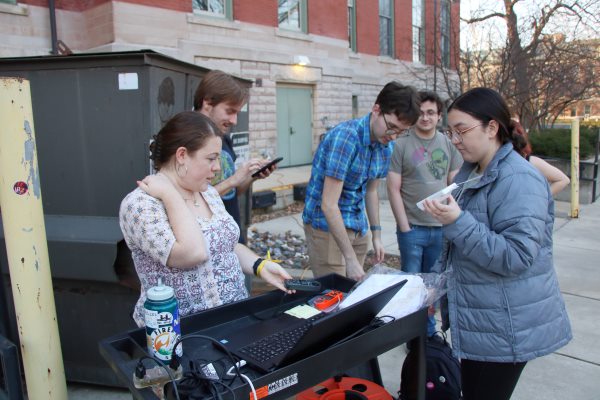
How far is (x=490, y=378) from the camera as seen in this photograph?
1.96 m

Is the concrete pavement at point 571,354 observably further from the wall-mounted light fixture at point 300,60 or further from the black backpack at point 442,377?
the wall-mounted light fixture at point 300,60

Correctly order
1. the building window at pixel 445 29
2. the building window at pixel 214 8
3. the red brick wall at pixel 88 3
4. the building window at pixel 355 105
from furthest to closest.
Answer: the building window at pixel 445 29, the building window at pixel 355 105, the building window at pixel 214 8, the red brick wall at pixel 88 3

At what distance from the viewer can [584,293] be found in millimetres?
4785

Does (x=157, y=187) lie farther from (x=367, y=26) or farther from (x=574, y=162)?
A: (x=367, y=26)

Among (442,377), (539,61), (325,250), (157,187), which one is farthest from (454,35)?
(157,187)

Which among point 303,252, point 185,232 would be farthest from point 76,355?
point 303,252

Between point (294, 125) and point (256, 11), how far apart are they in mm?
2957

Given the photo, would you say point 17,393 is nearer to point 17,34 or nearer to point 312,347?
point 312,347

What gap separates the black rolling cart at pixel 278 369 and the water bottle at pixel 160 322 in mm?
75

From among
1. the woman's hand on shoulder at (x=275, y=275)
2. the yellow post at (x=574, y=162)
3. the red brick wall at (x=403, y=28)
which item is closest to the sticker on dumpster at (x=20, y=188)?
the woman's hand on shoulder at (x=275, y=275)

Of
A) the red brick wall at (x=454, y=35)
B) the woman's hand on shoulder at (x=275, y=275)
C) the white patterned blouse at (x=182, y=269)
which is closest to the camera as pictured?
the white patterned blouse at (x=182, y=269)

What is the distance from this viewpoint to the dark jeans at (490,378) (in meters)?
1.94

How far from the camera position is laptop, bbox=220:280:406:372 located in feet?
4.93

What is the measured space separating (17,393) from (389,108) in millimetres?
2208
